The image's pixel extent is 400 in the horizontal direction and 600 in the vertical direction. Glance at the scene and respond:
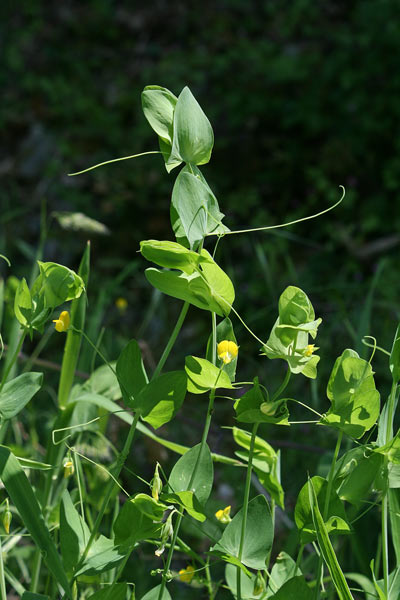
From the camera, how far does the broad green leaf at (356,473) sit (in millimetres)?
448

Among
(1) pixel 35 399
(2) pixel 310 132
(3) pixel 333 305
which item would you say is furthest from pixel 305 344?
(2) pixel 310 132

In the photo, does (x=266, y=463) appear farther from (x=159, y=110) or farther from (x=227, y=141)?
(x=227, y=141)

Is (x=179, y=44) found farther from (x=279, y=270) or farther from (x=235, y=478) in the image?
(x=235, y=478)

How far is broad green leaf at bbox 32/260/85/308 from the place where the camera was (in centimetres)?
46

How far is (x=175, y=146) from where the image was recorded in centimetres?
43

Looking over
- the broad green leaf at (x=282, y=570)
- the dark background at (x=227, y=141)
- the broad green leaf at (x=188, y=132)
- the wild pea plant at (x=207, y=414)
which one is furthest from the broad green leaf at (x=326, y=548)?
the dark background at (x=227, y=141)

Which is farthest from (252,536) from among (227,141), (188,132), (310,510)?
(227,141)

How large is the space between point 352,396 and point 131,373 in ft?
0.48

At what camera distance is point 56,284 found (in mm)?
Answer: 462

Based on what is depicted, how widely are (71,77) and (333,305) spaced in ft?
6.13

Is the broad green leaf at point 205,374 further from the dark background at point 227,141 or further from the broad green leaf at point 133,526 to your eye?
the dark background at point 227,141

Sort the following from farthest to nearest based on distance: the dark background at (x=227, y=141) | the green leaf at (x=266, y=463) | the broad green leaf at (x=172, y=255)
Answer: the dark background at (x=227, y=141)
the green leaf at (x=266, y=463)
the broad green leaf at (x=172, y=255)

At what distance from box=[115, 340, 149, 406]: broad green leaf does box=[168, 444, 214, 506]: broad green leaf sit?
5 centimetres

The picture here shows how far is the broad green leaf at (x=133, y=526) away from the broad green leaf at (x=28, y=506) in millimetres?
43
